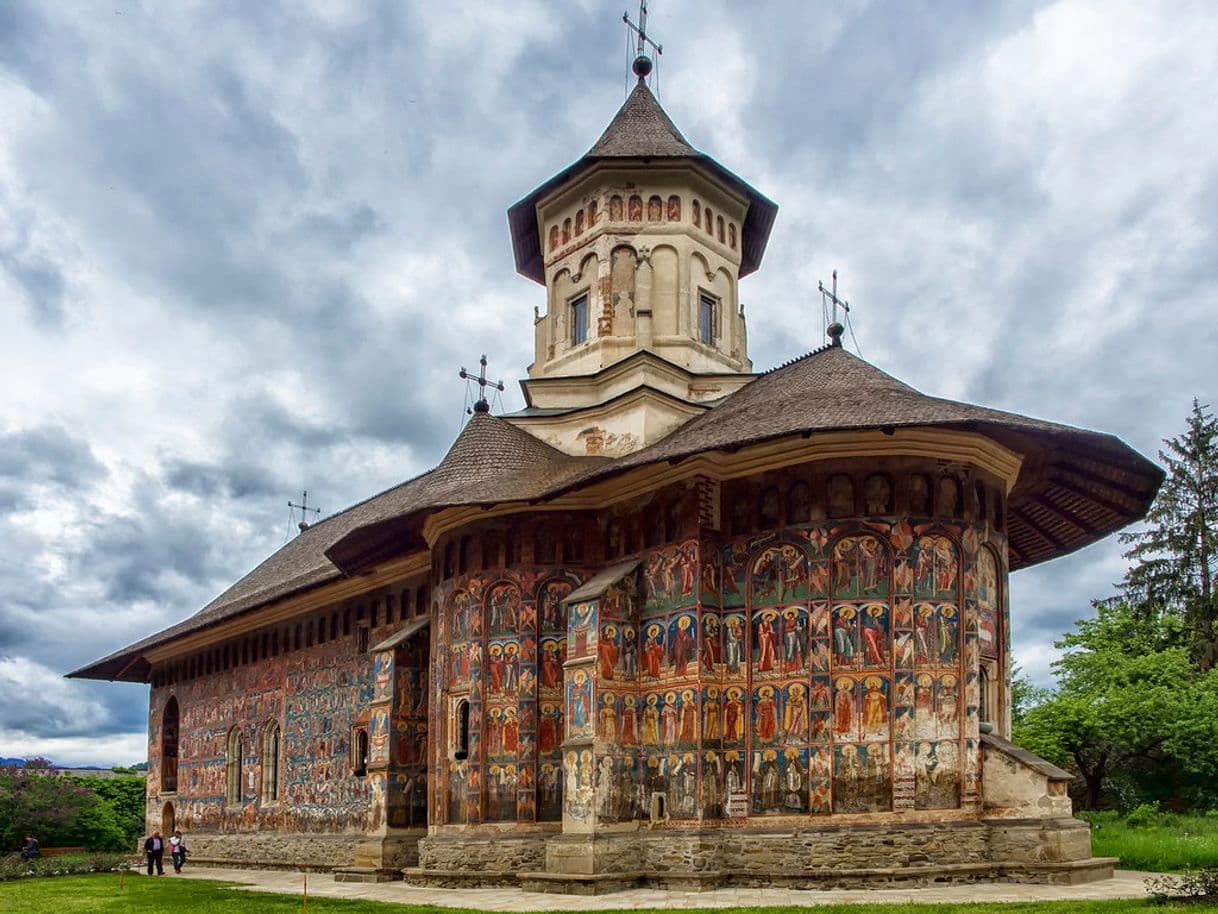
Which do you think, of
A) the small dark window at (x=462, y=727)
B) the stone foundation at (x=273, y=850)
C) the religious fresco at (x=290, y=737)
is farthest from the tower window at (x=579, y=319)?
the stone foundation at (x=273, y=850)

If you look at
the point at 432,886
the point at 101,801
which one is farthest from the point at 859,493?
the point at 101,801

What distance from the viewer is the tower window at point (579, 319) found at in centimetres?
2423

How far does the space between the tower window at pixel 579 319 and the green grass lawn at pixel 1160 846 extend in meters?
12.2

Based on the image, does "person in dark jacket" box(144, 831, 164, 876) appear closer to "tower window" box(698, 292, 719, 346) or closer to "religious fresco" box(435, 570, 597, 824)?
"religious fresco" box(435, 570, 597, 824)

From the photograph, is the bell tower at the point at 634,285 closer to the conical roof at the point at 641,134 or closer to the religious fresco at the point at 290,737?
the conical roof at the point at 641,134

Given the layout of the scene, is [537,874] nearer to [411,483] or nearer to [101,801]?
[411,483]

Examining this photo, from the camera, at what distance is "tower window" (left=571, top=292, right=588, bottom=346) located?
2423cm

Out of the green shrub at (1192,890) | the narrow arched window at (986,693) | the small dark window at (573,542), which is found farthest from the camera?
the small dark window at (573,542)

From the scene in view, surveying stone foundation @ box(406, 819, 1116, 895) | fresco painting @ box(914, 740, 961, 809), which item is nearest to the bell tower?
stone foundation @ box(406, 819, 1116, 895)

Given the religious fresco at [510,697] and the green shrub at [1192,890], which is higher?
the religious fresco at [510,697]

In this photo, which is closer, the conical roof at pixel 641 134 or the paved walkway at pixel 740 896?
the paved walkway at pixel 740 896

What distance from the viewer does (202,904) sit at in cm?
1636

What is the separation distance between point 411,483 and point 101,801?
16.0 meters

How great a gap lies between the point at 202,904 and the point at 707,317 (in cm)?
1347
